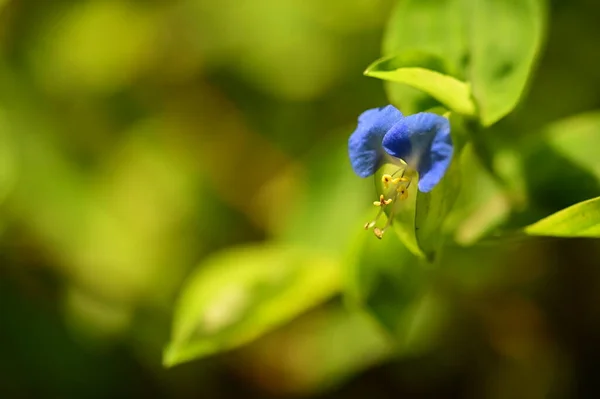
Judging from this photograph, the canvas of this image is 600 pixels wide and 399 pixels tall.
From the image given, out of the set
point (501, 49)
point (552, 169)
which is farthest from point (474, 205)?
point (501, 49)

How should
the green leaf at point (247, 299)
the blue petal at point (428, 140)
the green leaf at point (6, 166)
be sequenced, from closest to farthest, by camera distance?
the blue petal at point (428, 140) → the green leaf at point (247, 299) → the green leaf at point (6, 166)

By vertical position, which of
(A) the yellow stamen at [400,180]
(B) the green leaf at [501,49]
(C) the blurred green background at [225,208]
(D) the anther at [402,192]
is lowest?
(C) the blurred green background at [225,208]

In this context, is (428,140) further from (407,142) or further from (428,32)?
(428,32)

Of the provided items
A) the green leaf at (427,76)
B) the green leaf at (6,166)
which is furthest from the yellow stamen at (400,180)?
the green leaf at (6,166)

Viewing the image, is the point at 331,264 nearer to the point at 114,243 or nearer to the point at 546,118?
the point at 546,118

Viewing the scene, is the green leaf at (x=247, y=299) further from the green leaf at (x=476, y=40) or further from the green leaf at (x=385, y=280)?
the green leaf at (x=476, y=40)

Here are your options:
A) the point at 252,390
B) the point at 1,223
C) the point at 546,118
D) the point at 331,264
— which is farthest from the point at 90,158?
the point at 546,118
